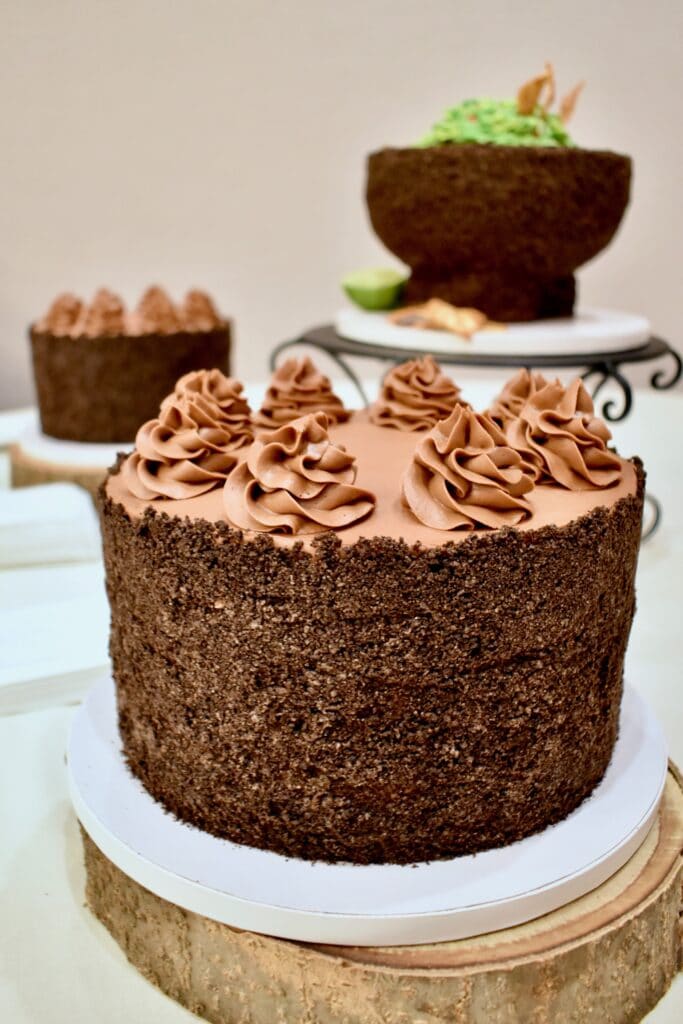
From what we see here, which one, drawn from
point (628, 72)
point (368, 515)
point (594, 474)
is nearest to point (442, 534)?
point (368, 515)

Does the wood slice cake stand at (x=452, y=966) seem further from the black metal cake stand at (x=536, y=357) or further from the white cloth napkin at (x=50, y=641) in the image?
the black metal cake stand at (x=536, y=357)

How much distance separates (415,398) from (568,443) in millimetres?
504

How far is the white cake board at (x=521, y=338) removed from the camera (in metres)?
2.76

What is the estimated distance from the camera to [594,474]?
1.52 metres

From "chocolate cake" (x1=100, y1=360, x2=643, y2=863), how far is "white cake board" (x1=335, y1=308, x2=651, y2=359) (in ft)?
4.21

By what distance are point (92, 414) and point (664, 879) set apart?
2558 mm

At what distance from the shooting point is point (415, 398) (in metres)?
1.99

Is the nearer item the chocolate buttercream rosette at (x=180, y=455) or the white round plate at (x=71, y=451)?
the chocolate buttercream rosette at (x=180, y=455)

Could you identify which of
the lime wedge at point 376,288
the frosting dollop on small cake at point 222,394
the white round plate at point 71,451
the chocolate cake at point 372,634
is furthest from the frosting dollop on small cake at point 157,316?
the chocolate cake at point 372,634

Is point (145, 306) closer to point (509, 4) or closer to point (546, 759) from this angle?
point (509, 4)

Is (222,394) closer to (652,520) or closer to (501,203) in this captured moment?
(501,203)

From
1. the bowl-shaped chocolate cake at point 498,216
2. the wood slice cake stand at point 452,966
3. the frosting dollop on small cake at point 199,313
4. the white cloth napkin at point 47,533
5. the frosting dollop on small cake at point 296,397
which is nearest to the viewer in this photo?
the wood slice cake stand at point 452,966

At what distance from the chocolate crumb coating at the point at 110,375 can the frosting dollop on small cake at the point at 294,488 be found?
2.04 metres

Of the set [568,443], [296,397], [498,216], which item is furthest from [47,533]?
[568,443]
